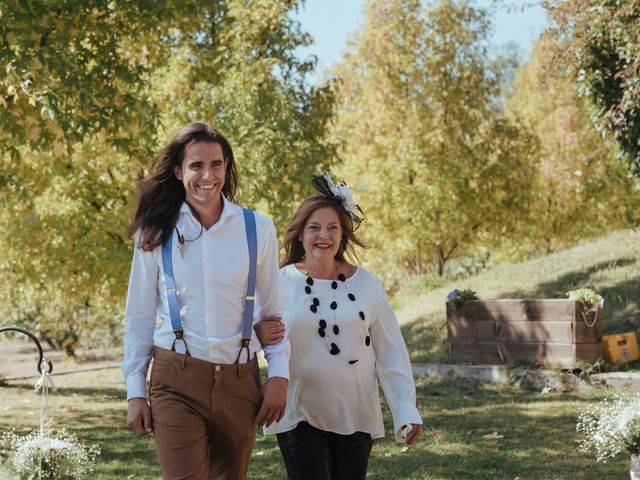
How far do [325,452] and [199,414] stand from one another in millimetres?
Answer: 1170

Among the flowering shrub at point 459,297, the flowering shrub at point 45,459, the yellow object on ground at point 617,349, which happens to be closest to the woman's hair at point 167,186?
the flowering shrub at point 45,459

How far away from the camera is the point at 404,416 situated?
185 inches

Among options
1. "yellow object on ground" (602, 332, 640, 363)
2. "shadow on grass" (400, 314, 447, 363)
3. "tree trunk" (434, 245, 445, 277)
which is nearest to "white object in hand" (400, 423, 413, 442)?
"yellow object on ground" (602, 332, 640, 363)

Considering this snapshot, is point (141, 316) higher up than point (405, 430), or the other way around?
point (141, 316)

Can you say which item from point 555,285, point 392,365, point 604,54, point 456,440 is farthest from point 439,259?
point 392,365

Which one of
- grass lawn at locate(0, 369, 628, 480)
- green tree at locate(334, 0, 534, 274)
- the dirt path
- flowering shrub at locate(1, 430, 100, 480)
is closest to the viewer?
flowering shrub at locate(1, 430, 100, 480)

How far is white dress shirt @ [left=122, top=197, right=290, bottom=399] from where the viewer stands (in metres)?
3.71

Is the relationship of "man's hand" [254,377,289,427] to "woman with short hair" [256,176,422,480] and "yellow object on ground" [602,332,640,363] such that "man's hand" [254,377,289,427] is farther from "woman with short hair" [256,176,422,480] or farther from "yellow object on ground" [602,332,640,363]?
"yellow object on ground" [602,332,640,363]

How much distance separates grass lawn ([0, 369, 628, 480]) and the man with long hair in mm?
4267

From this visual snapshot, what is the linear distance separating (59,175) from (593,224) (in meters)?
16.3

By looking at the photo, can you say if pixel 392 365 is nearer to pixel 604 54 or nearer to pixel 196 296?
pixel 196 296

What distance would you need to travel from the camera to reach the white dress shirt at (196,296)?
371 centimetres

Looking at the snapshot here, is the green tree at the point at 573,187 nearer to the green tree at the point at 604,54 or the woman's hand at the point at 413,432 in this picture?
the green tree at the point at 604,54

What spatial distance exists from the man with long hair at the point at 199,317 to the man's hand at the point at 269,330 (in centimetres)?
3
